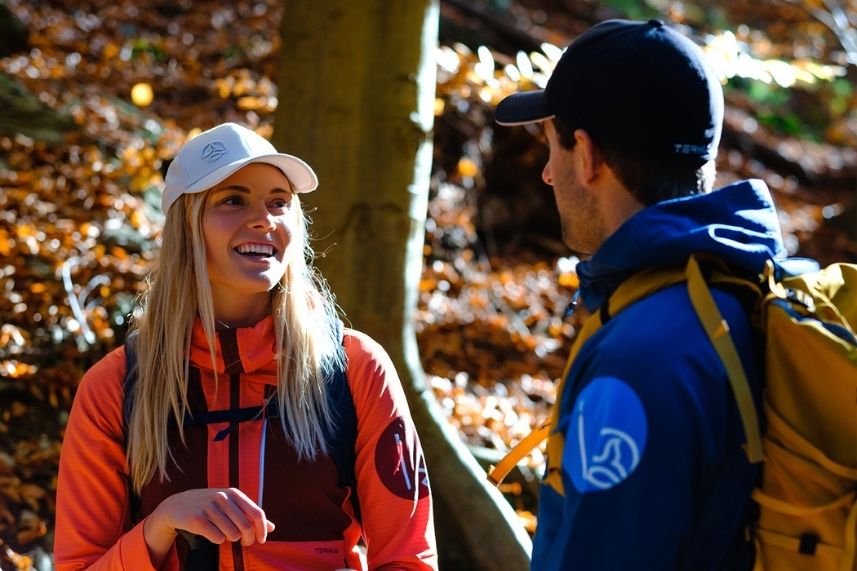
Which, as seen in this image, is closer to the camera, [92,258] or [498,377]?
[92,258]

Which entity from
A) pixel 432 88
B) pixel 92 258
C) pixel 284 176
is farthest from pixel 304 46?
pixel 92 258

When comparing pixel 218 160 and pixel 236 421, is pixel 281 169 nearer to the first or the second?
pixel 218 160

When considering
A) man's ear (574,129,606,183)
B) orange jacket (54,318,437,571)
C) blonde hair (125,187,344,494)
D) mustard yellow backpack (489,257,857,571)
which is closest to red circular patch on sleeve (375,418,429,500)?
orange jacket (54,318,437,571)

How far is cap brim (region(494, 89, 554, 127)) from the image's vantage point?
2217 millimetres

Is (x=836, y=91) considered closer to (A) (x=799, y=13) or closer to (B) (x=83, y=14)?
(A) (x=799, y=13)

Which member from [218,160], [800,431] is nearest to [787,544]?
[800,431]

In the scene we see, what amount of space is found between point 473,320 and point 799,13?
11214 mm

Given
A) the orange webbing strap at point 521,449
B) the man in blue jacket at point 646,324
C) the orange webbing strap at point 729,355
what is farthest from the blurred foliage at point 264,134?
the orange webbing strap at point 729,355

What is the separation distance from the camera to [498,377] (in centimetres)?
701

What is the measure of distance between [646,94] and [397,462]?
138cm

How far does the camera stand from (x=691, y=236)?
6.06 ft

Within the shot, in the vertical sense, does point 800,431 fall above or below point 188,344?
above

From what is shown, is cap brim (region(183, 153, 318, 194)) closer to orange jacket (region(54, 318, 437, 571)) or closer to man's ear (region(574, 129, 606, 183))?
orange jacket (region(54, 318, 437, 571))

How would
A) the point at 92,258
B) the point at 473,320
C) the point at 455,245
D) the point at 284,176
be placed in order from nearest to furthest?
the point at 284,176
the point at 92,258
the point at 473,320
the point at 455,245
